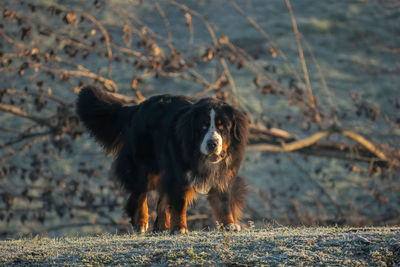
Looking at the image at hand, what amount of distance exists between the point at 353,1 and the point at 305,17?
14.6ft

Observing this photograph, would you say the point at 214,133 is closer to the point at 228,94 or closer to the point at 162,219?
the point at 162,219

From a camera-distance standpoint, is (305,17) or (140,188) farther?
(305,17)

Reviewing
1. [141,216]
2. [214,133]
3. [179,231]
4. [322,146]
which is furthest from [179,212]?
[322,146]

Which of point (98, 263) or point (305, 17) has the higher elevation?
point (305, 17)

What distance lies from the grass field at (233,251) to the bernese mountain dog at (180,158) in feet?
3.76

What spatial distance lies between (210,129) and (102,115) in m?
2.31

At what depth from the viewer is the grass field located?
4.63 metres

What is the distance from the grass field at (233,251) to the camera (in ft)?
15.2

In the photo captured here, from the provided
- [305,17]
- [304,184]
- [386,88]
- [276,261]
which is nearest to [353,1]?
[305,17]

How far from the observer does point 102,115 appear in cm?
822

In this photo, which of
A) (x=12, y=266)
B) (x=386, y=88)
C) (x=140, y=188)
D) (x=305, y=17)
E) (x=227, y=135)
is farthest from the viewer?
(x=305, y=17)

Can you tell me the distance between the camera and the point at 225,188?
6.80m

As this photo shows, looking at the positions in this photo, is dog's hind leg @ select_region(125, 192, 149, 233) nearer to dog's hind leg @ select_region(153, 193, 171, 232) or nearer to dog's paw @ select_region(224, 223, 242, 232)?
dog's hind leg @ select_region(153, 193, 171, 232)

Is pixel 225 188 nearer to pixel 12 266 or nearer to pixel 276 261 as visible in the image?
pixel 276 261
